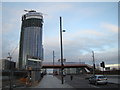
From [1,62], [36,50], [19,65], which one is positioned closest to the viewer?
[1,62]

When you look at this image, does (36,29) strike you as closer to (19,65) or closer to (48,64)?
(19,65)

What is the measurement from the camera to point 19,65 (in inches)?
1114

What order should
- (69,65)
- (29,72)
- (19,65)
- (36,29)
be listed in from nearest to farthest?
1. (29,72)
2. (19,65)
3. (36,29)
4. (69,65)

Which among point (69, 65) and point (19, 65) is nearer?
point (19, 65)

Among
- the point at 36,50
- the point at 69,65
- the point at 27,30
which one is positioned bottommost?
the point at 69,65

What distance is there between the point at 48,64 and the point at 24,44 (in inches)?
2291

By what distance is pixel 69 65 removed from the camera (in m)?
96.4

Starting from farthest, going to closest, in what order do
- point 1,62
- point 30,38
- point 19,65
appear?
1. point 30,38
2. point 19,65
3. point 1,62

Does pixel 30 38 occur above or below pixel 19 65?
above

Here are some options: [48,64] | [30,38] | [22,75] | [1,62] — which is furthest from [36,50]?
[48,64]

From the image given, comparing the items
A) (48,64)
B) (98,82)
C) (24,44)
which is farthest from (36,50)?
(48,64)

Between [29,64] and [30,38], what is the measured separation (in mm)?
16165

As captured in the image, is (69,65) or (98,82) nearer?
(98,82)

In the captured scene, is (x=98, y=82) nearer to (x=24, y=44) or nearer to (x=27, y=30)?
(x=24, y=44)
